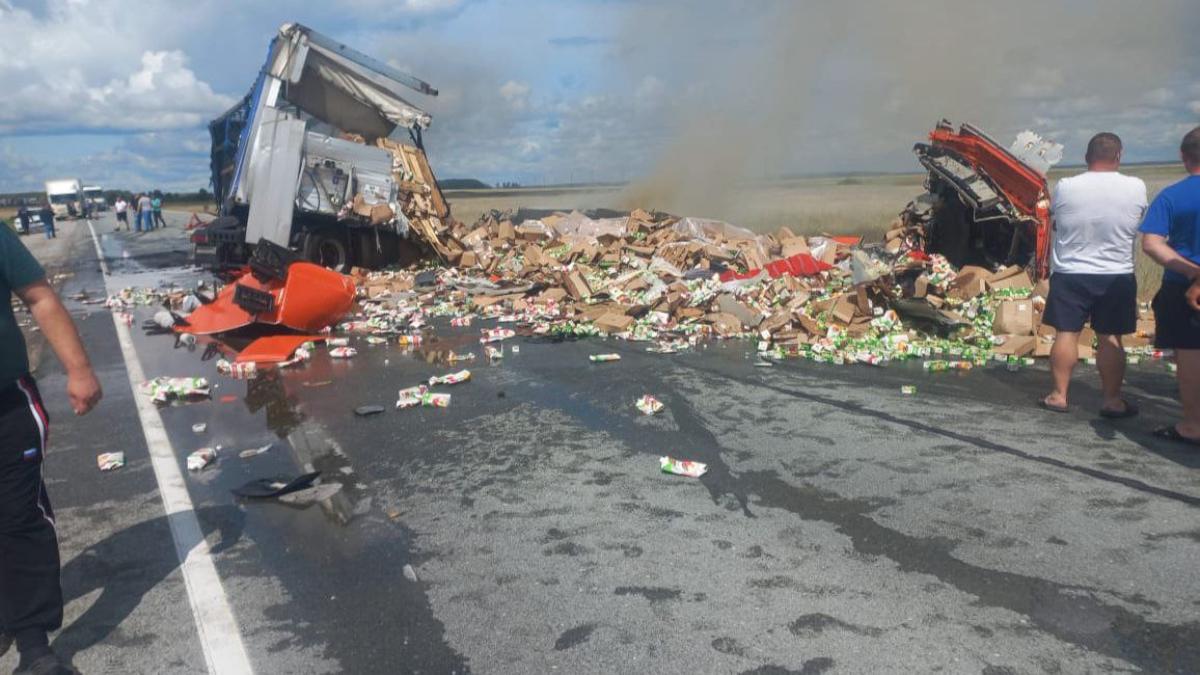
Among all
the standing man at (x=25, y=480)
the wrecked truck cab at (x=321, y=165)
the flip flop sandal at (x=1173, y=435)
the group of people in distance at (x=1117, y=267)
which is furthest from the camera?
the wrecked truck cab at (x=321, y=165)

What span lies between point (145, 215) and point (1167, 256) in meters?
38.7

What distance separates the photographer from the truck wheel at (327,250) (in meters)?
13.6

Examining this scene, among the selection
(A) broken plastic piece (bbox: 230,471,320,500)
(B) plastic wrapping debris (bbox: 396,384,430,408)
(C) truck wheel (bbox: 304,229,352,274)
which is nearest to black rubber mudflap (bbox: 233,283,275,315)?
(B) plastic wrapping debris (bbox: 396,384,430,408)

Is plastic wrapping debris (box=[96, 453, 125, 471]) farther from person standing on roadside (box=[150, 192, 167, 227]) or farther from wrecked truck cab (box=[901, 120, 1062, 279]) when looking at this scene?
person standing on roadside (box=[150, 192, 167, 227])

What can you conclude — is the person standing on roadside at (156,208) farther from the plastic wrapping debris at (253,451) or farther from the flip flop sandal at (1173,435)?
the flip flop sandal at (1173,435)

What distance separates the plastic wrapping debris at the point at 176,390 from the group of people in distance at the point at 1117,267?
21.9 ft

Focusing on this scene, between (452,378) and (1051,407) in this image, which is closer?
(1051,407)

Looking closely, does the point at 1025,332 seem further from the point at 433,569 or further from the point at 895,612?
the point at 433,569

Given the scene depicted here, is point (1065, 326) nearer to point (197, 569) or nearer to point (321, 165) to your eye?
point (197, 569)

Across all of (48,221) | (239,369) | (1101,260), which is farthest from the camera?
(48,221)

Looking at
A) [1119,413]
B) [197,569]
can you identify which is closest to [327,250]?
[197,569]

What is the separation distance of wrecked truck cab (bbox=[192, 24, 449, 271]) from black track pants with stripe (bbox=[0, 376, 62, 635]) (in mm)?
9398

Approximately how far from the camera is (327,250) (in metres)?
14.1

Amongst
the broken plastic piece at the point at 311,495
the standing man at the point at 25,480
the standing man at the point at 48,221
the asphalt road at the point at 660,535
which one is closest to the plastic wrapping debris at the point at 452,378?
the asphalt road at the point at 660,535
